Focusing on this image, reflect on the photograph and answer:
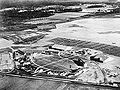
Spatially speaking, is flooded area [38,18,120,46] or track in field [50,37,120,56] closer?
track in field [50,37,120,56]

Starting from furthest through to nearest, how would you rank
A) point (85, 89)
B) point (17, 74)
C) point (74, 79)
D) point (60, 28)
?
1. point (60, 28)
2. point (17, 74)
3. point (74, 79)
4. point (85, 89)

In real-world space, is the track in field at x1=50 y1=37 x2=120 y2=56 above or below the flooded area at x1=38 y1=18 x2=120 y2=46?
below

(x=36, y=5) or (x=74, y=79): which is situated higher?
(x=36, y=5)

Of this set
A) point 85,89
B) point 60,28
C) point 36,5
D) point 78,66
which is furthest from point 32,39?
A: point 85,89

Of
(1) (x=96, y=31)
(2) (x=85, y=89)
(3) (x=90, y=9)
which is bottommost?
(2) (x=85, y=89)

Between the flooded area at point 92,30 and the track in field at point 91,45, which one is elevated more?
the flooded area at point 92,30

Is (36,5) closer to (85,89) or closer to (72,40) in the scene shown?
(72,40)

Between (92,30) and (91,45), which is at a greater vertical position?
(92,30)

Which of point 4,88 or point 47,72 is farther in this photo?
point 47,72

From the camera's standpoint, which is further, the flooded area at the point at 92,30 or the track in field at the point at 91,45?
the flooded area at the point at 92,30

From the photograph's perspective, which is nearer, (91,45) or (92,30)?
(91,45)

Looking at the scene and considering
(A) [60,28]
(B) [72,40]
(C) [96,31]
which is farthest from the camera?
(A) [60,28]
